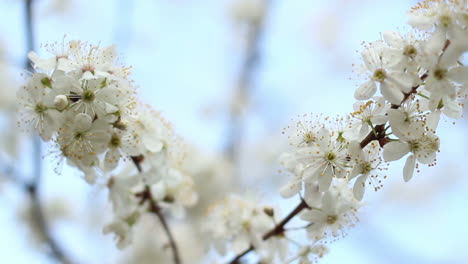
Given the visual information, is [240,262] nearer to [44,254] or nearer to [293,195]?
[293,195]

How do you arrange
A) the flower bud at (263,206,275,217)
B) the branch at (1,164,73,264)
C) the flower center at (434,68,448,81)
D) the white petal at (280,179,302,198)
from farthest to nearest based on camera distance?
the branch at (1,164,73,264)
the flower bud at (263,206,275,217)
the white petal at (280,179,302,198)
the flower center at (434,68,448,81)

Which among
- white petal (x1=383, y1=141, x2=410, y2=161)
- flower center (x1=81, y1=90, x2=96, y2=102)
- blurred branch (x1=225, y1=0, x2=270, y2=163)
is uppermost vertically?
blurred branch (x1=225, y1=0, x2=270, y2=163)

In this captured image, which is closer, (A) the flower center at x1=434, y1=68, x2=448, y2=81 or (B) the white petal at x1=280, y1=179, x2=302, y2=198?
(A) the flower center at x1=434, y1=68, x2=448, y2=81

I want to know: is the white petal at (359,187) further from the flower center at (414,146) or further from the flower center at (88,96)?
the flower center at (88,96)

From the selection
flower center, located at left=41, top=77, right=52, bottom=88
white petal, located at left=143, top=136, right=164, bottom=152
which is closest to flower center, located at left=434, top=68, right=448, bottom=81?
white petal, located at left=143, top=136, right=164, bottom=152

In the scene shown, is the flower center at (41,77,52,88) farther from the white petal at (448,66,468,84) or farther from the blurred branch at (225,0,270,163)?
the blurred branch at (225,0,270,163)

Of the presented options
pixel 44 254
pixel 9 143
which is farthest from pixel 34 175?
pixel 9 143
